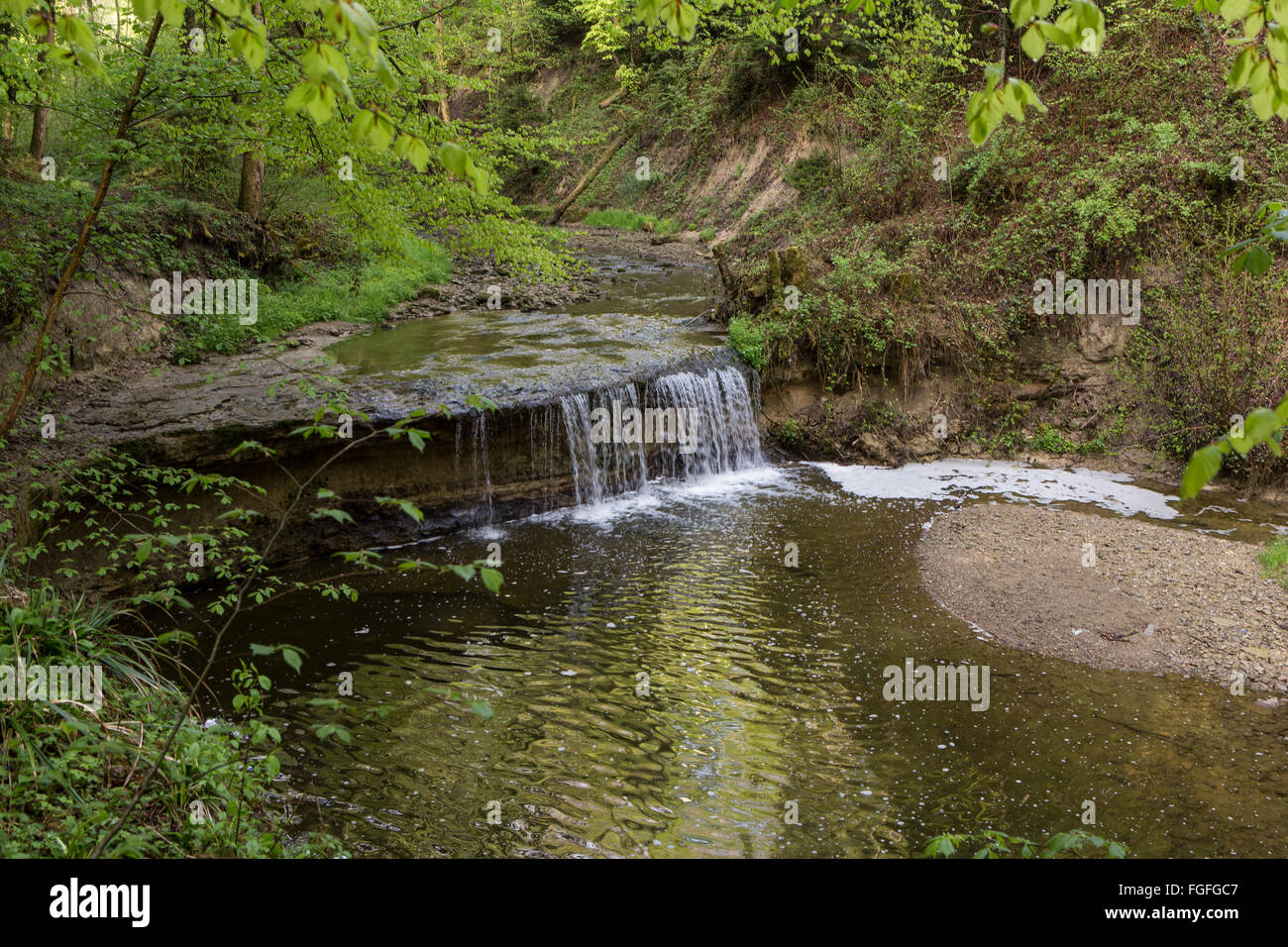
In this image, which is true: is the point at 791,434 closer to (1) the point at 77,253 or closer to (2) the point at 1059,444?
(2) the point at 1059,444

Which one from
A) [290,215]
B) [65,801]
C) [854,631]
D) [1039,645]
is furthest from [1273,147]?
[290,215]

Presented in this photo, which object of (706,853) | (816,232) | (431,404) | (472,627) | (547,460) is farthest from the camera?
(816,232)

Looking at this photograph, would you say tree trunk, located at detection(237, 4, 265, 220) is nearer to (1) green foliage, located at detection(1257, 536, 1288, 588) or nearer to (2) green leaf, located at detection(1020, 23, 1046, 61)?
(2) green leaf, located at detection(1020, 23, 1046, 61)

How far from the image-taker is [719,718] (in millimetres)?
6344

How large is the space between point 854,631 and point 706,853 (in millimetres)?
3565

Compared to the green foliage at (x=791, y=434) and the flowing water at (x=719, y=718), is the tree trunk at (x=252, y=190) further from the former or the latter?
the green foliage at (x=791, y=434)

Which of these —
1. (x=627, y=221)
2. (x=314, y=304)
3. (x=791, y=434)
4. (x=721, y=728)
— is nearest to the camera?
(x=721, y=728)

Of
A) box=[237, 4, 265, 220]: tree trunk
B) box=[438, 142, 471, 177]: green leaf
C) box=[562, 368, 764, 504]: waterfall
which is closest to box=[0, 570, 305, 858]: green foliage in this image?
box=[438, 142, 471, 177]: green leaf

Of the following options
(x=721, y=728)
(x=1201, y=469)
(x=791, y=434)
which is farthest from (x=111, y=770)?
(x=791, y=434)

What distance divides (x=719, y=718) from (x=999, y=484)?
23.8 feet

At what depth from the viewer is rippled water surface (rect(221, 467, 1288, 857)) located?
505 centimetres
